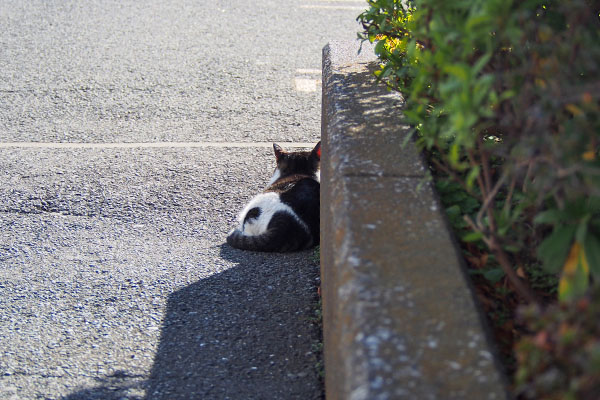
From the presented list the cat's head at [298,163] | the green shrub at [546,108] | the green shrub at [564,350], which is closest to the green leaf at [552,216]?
the green shrub at [546,108]

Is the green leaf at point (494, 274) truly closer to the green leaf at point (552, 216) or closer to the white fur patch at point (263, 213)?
the green leaf at point (552, 216)

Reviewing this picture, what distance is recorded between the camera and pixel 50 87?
6711mm

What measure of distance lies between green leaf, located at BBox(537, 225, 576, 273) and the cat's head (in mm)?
2925

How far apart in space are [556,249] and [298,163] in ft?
9.80

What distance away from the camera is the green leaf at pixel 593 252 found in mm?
1593

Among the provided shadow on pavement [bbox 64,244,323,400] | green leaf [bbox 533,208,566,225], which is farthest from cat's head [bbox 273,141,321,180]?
green leaf [bbox 533,208,566,225]

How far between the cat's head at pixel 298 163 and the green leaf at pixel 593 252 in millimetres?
2985

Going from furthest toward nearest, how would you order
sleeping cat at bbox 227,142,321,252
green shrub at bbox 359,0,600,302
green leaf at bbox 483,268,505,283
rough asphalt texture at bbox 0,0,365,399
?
1. sleeping cat at bbox 227,142,321,252
2. rough asphalt texture at bbox 0,0,365,399
3. green leaf at bbox 483,268,505,283
4. green shrub at bbox 359,0,600,302

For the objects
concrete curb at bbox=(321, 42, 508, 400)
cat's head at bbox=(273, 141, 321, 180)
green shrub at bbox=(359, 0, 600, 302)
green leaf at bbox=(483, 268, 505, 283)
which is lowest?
cat's head at bbox=(273, 141, 321, 180)

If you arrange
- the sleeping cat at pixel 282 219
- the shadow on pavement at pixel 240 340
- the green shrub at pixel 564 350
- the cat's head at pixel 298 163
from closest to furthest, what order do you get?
the green shrub at pixel 564 350
the shadow on pavement at pixel 240 340
the sleeping cat at pixel 282 219
the cat's head at pixel 298 163

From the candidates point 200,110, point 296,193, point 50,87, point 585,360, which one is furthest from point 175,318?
point 50,87

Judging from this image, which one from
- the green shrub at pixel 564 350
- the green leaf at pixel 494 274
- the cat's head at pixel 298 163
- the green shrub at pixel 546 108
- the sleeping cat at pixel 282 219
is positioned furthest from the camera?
the cat's head at pixel 298 163

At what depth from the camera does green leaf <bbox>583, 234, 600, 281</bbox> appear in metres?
1.59

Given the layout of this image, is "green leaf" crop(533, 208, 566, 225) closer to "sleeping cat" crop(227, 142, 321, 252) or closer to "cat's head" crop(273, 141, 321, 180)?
"sleeping cat" crop(227, 142, 321, 252)
